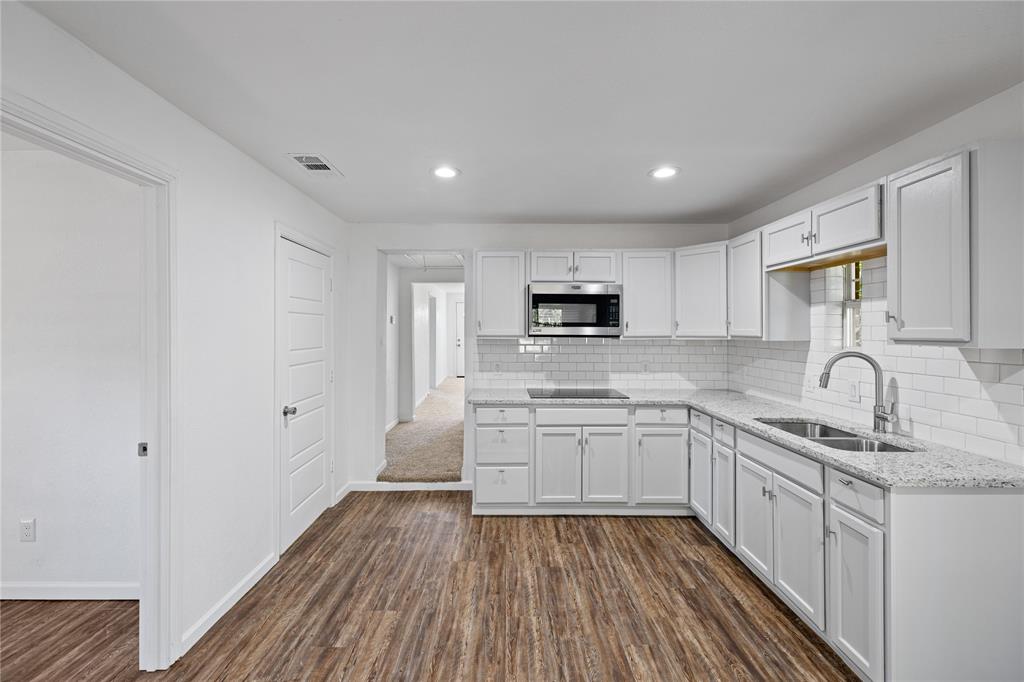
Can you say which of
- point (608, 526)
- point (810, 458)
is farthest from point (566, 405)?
point (810, 458)

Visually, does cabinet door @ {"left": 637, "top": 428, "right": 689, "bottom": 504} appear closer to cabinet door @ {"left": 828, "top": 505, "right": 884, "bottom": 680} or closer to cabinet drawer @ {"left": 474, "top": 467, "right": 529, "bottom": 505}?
cabinet drawer @ {"left": 474, "top": 467, "right": 529, "bottom": 505}

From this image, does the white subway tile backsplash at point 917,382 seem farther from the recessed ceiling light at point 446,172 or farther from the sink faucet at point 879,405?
the recessed ceiling light at point 446,172

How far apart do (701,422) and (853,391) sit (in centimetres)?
97

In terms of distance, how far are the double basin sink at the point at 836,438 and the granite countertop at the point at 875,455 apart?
0.03 metres

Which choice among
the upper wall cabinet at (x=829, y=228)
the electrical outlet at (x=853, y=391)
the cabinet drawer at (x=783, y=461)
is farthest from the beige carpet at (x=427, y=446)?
the upper wall cabinet at (x=829, y=228)

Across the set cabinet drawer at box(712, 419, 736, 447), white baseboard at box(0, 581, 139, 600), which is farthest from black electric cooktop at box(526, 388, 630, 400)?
white baseboard at box(0, 581, 139, 600)

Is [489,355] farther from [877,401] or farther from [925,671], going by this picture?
[925,671]

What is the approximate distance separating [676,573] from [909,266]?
206 cm

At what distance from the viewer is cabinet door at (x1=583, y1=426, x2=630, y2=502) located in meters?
3.65

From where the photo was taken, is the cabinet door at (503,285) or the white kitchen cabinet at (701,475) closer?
the white kitchen cabinet at (701,475)

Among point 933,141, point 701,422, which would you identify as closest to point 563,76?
point 933,141

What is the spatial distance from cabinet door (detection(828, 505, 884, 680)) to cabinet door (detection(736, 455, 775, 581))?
48cm

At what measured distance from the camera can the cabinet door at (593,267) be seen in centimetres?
398

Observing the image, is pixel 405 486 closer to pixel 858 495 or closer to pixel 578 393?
pixel 578 393
